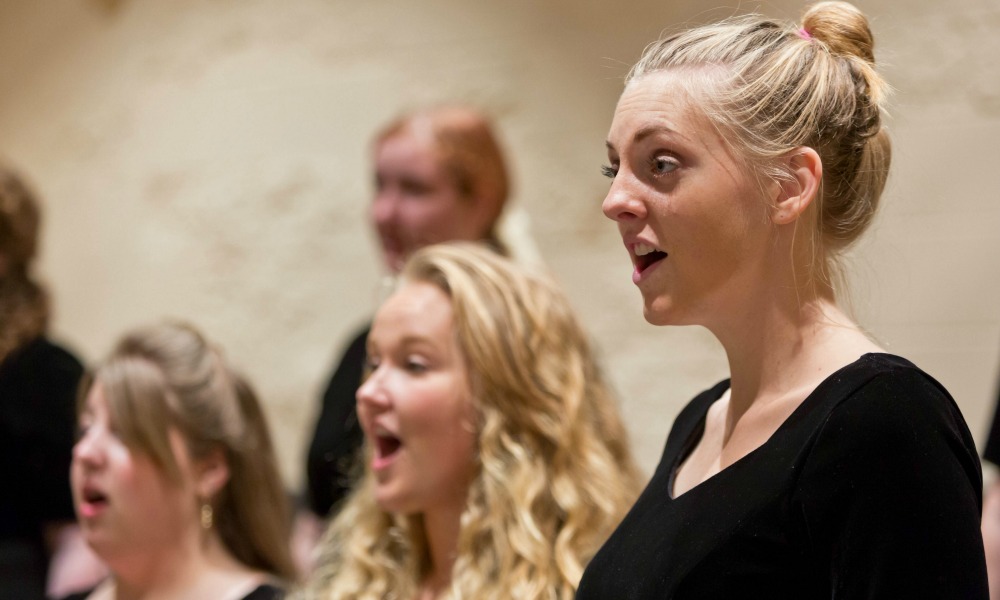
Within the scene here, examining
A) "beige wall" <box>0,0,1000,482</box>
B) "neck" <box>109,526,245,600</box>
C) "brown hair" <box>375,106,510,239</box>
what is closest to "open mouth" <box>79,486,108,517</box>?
"neck" <box>109,526,245,600</box>

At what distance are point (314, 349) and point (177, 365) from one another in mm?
1874

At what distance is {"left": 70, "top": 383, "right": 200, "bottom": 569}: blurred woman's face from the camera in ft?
7.48

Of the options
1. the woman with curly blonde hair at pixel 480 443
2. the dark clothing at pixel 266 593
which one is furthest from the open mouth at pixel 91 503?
the woman with curly blonde hair at pixel 480 443

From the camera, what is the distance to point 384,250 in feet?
9.87

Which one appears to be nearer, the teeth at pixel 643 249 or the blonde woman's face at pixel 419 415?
the teeth at pixel 643 249

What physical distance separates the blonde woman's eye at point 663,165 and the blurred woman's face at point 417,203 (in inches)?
62.5

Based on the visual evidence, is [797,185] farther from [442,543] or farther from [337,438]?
[337,438]

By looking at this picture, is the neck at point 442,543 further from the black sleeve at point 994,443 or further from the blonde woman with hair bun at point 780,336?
the black sleeve at point 994,443

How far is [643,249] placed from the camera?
136 centimetres

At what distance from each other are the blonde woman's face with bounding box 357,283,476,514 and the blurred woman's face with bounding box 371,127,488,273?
0.89 metres

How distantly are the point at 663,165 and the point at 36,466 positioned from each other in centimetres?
194

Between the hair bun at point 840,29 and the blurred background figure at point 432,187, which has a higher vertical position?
the hair bun at point 840,29

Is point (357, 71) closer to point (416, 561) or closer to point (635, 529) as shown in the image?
point (416, 561)

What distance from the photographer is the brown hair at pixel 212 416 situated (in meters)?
2.34
